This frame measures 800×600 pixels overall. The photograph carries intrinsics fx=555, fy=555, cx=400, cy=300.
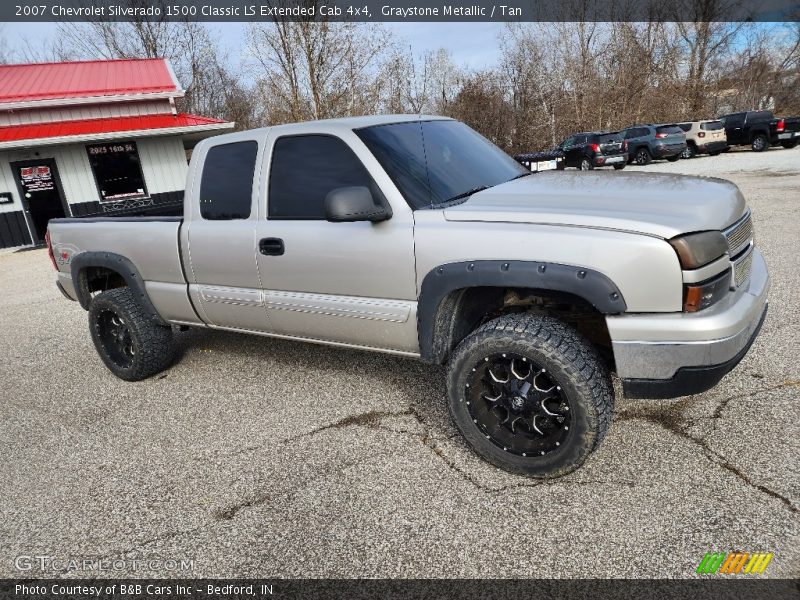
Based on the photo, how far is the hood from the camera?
8.03ft

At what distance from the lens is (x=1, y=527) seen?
111 inches

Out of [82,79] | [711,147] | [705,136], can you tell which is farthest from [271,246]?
[711,147]

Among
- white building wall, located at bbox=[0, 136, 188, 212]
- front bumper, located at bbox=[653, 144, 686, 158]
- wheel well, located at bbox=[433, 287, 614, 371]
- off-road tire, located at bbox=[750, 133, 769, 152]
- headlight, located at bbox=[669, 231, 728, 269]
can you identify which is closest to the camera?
headlight, located at bbox=[669, 231, 728, 269]

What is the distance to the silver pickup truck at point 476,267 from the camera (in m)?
2.42

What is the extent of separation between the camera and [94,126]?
15.5 meters

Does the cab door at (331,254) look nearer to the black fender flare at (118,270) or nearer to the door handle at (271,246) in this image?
the door handle at (271,246)

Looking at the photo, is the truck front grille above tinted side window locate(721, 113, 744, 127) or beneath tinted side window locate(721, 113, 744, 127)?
above

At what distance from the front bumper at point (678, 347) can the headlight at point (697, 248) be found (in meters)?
0.22

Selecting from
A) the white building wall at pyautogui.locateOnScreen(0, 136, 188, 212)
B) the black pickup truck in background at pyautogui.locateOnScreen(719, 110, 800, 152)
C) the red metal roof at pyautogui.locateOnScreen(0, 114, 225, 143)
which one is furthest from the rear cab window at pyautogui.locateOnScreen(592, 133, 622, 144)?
the white building wall at pyautogui.locateOnScreen(0, 136, 188, 212)

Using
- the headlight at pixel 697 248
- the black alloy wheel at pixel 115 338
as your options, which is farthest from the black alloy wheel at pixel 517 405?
the black alloy wheel at pixel 115 338

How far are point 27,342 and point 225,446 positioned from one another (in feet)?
13.8

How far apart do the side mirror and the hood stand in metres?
0.41

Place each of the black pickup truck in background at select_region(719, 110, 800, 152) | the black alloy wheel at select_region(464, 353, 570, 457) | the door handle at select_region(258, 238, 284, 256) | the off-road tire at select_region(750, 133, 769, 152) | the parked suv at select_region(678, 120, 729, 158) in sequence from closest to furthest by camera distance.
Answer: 1. the black alloy wheel at select_region(464, 353, 570, 457)
2. the door handle at select_region(258, 238, 284, 256)
3. the black pickup truck in background at select_region(719, 110, 800, 152)
4. the parked suv at select_region(678, 120, 729, 158)
5. the off-road tire at select_region(750, 133, 769, 152)

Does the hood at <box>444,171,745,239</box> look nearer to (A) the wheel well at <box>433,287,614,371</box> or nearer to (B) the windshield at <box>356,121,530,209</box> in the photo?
(B) the windshield at <box>356,121,530,209</box>
